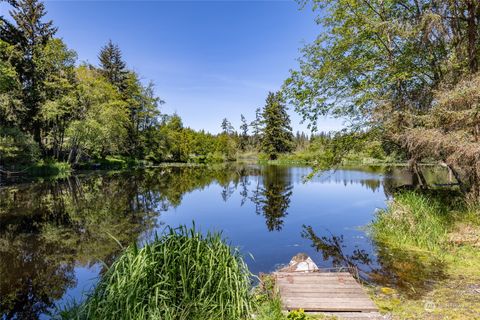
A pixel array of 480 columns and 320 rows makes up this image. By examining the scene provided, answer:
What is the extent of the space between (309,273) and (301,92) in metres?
6.49

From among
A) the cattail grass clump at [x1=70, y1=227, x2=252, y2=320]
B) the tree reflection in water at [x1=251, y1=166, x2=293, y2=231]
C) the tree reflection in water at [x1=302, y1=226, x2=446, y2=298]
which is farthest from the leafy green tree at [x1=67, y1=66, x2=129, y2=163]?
the cattail grass clump at [x1=70, y1=227, x2=252, y2=320]

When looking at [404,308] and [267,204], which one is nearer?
[404,308]

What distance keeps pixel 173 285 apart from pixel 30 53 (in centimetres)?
3402

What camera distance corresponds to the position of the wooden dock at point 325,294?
13.8ft

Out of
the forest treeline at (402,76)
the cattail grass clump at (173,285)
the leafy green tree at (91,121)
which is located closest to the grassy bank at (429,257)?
the forest treeline at (402,76)

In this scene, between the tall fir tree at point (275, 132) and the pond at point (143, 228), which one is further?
the tall fir tree at point (275, 132)

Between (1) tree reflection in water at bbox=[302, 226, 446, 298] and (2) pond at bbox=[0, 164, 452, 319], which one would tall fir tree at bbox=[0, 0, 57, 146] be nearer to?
(2) pond at bbox=[0, 164, 452, 319]

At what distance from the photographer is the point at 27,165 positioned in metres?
26.3

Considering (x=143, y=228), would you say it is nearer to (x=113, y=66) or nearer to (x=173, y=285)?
(x=173, y=285)

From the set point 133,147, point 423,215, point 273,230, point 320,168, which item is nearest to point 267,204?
point 273,230

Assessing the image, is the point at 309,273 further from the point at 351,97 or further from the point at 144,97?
the point at 144,97

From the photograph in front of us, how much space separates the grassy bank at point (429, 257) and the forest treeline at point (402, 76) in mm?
1112

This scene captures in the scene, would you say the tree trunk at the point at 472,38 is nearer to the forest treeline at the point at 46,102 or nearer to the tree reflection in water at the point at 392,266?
the tree reflection in water at the point at 392,266

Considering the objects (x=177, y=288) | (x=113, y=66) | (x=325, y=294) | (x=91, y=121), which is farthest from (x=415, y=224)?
(x=113, y=66)
